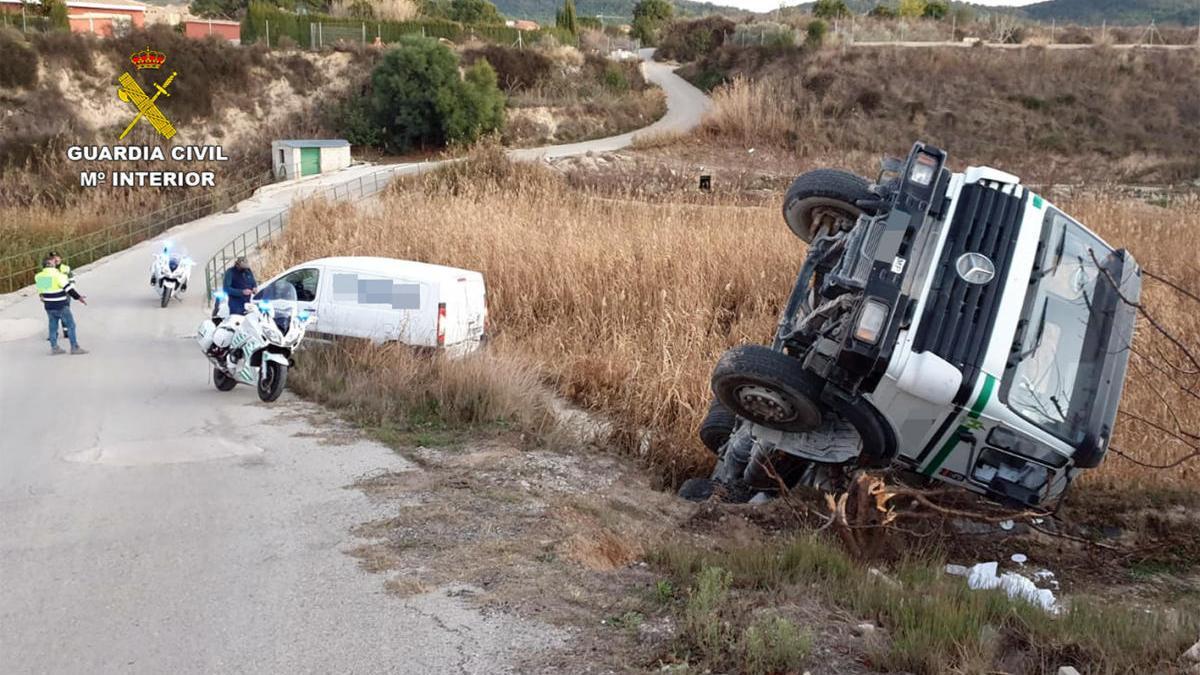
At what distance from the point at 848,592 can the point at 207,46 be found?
48.1m

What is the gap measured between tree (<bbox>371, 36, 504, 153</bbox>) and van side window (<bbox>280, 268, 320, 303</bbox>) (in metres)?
31.0

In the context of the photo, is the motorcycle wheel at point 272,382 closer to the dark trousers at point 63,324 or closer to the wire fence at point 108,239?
the dark trousers at point 63,324

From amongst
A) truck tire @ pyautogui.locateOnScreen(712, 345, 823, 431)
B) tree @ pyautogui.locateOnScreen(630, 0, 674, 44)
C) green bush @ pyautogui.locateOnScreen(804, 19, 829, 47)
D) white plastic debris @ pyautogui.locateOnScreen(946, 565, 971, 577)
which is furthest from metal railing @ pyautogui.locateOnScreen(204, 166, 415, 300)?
tree @ pyautogui.locateOnScreen(630, 0, 674, 44)

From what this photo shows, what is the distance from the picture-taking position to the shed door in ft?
130

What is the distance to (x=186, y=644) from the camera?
228 inches

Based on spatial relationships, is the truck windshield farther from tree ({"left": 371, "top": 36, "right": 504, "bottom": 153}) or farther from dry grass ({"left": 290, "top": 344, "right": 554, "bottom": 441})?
tree ({"left": 371, "top": 36, "right": 504, "bottom": 153})

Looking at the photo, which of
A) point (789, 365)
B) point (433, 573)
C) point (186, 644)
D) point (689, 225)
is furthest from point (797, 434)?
point (689, 225)

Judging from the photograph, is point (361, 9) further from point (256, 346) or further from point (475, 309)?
point (256, 346)

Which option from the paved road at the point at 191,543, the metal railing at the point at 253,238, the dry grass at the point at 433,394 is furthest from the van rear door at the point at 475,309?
the metal railing at the point at 253,238

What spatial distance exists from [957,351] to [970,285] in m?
0.51

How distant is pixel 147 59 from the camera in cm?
4653

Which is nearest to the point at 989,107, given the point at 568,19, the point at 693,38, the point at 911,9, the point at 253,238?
the point at 693,38

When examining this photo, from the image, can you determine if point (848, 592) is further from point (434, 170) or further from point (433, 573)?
point (434, 170)

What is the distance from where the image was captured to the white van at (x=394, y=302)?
13148mm
